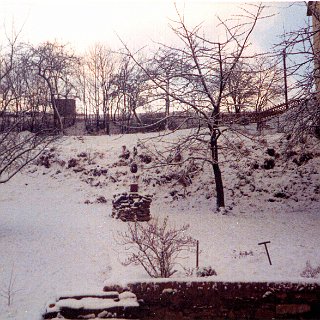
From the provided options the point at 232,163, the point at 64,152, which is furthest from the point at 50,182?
the point at 232,163

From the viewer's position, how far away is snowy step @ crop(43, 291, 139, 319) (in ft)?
20.0

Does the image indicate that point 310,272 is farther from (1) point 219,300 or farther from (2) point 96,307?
(2) point 96,307

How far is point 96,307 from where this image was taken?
20.0 ft

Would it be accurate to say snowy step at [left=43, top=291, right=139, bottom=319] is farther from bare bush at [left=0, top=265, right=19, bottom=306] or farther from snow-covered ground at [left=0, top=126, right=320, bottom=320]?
bare bush at [left=0, top=265, right=19, bottom=306]

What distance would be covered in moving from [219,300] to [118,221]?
8.35 meters

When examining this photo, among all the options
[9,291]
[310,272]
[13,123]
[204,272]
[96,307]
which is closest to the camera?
[96,307]

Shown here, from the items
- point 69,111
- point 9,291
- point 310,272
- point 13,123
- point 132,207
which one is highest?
point 69,111

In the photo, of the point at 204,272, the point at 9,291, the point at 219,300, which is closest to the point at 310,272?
the point at 204,272

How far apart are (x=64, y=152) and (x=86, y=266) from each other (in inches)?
611

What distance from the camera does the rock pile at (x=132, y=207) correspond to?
46.9 ft

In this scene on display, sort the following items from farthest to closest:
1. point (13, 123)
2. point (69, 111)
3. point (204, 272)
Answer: point (69, 111)
point (13, 123)
point (204, 272)

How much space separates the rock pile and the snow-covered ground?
481 millimetres

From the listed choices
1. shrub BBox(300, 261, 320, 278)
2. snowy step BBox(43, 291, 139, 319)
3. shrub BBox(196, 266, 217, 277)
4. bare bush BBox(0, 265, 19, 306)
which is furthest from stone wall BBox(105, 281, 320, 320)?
bare bush BBox(0, 265, 19, 306)

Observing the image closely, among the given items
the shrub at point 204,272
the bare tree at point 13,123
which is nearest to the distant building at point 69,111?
the bare tree at point 13,123
